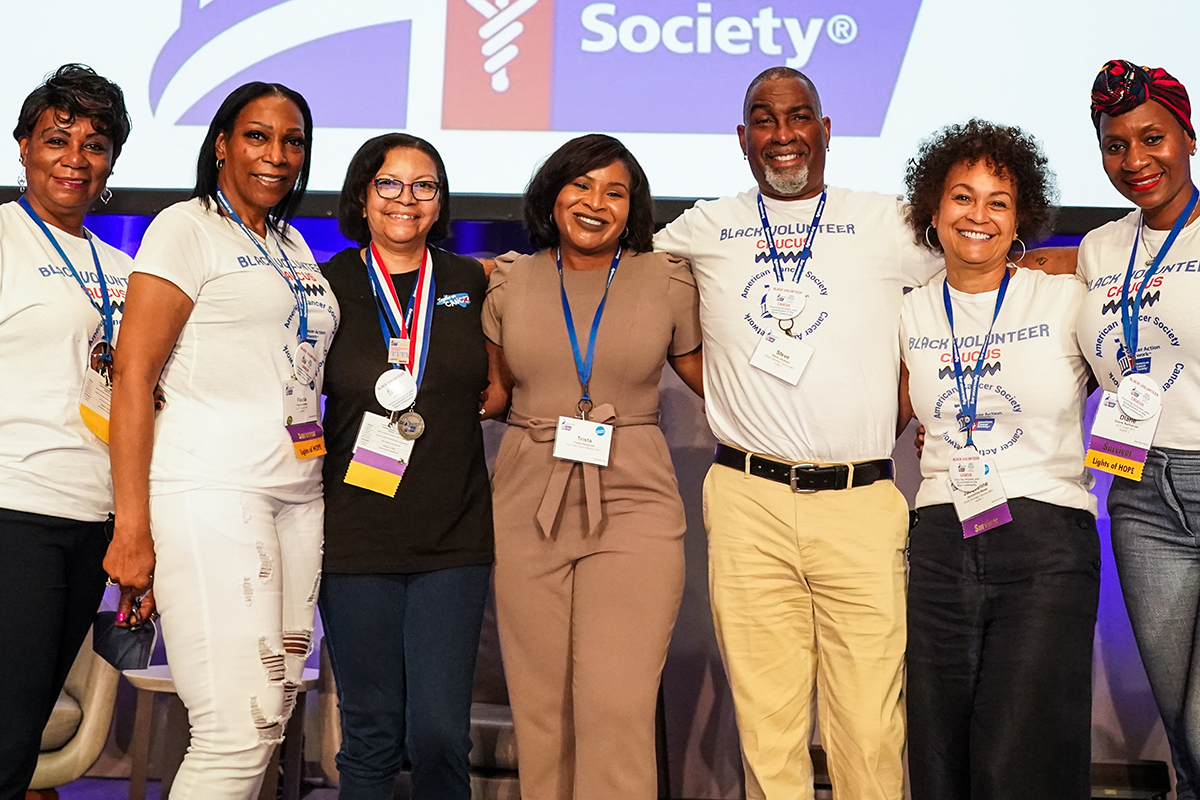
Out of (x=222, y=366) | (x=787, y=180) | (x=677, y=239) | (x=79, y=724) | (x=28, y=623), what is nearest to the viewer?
(x=28, y=623)

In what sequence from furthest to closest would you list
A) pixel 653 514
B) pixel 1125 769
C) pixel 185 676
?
pixel 1125 769 → pixel 653 514 → pixel 185 676

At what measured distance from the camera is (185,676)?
217cm

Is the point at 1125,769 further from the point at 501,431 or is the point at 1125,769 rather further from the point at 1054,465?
the point at 501,431

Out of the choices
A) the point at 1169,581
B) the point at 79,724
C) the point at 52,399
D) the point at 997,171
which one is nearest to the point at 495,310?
the point at 52,399

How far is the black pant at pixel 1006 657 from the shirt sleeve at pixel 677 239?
96 cm

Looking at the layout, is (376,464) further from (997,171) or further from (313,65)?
(313,65)

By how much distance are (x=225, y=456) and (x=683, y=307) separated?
1.21 meters

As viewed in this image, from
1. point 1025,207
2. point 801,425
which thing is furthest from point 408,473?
point 1025,207

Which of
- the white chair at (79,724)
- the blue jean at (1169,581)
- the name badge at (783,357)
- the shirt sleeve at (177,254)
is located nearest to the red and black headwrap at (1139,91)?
the blue jean at (1169,581)

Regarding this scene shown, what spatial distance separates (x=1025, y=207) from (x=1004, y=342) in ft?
1.36

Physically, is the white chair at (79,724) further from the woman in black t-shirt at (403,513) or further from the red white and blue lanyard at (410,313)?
the red white and blue lanyard at (410,313)

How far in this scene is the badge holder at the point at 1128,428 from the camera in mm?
2350

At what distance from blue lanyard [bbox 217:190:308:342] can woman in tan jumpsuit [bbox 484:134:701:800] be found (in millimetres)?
508

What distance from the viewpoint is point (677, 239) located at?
2.89 metres
